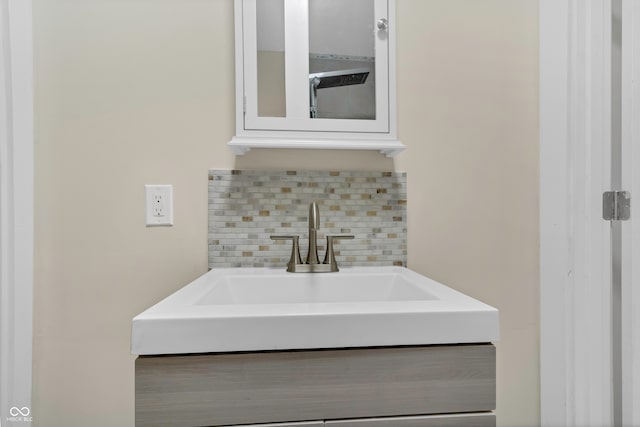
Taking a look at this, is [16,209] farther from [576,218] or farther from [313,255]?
[576,218]

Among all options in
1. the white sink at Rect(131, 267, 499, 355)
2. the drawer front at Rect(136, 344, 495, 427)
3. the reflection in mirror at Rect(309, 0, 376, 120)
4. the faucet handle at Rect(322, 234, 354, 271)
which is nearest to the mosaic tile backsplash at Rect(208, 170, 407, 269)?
the faucet handle at Rect(322, 234, 354, 271)

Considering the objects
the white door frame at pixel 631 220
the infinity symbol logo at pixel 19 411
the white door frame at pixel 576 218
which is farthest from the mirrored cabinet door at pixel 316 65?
the infinity symbol logo at pixel 19 411

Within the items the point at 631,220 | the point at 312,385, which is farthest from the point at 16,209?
the point at 631,220

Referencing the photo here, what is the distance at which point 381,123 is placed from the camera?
A: 1.13 metres

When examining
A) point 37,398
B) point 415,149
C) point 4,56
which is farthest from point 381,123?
point 37,398

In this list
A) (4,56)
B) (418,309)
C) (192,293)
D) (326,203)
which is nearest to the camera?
(418,309)

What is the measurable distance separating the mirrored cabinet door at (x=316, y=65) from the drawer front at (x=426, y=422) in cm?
77

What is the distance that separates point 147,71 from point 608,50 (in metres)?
1.36

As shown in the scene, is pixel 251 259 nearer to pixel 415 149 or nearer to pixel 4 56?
pixel 415 149

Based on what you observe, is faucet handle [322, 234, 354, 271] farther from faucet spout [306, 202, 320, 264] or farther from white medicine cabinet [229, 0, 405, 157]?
white medicine cabinet [229, 0, 405, 157]

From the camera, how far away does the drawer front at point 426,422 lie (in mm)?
600

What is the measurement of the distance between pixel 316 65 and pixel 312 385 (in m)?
0.88

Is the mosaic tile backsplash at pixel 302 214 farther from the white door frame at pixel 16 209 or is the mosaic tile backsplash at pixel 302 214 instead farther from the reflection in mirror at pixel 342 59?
the white door frame at pixel 16 209

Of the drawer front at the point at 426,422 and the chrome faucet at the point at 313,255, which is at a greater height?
the chrome faucet at the point at 313,255
